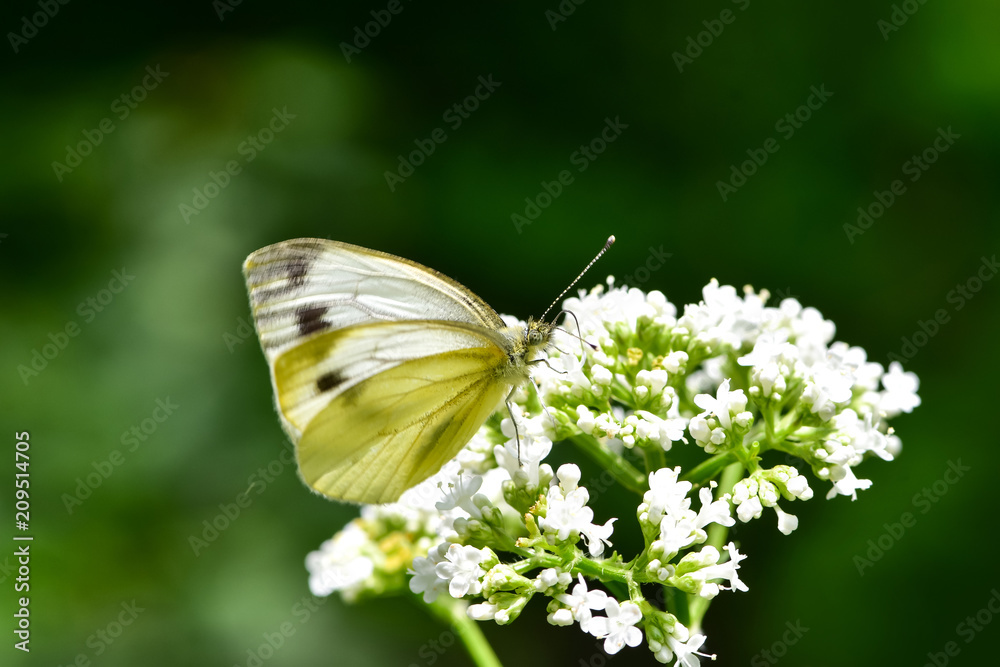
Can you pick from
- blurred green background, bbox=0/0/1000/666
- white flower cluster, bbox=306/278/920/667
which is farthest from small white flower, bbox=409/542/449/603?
blurred green background, bbox=0/0/1000/666

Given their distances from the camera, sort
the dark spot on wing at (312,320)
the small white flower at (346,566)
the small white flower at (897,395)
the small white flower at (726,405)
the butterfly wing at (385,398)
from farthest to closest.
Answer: the small white flower at (346,566) < the small white flower at (897,395) < the dark spot on wing at (312,320) < the butterfly wing at (385,398) < the small white flower at (726,405)

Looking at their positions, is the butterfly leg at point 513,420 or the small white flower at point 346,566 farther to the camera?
the small white flower at point 346,566

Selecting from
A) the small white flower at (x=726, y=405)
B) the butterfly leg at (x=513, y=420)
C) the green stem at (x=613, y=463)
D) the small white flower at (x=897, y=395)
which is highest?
the small white flower at (x=897, y=395)

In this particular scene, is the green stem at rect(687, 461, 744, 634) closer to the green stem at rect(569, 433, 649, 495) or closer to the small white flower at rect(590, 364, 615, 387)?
the green stem at rect(569, 433, 649, 495)

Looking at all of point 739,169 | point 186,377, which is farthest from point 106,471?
point 739,169

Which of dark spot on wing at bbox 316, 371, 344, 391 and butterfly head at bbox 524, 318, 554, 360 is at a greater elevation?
butterfly head at bbox 524, 318, 554, 360

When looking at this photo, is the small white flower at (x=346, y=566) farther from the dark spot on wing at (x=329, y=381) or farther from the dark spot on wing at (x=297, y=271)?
the dark spot on wing at (x=297, y=271)

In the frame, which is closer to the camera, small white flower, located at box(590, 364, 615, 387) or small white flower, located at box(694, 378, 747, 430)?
small white flower, located at box(694, 378, 747, 430)

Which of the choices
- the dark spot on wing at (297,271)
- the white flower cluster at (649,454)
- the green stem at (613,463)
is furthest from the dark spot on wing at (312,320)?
the green stem at (613,463)
